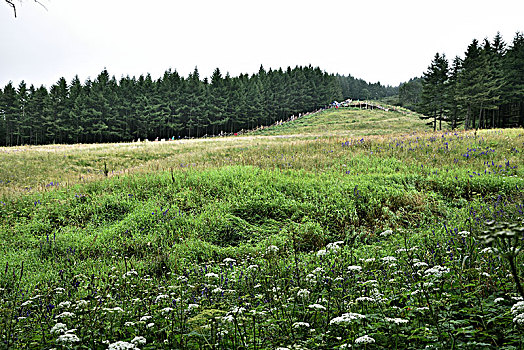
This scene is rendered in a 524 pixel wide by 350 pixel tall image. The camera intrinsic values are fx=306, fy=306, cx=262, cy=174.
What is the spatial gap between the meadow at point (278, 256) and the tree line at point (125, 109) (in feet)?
194

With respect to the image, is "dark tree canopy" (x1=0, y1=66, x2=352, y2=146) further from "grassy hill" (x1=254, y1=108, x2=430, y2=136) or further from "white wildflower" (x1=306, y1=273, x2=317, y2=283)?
"white wildflower" (x1=306, y1=273, x2=317, y2=283)

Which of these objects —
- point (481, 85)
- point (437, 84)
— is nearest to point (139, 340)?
point (481, 85)

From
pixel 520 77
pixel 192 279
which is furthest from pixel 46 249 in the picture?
pixel 520 77

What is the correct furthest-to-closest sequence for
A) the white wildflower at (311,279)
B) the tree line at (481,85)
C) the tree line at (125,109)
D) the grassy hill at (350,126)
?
the tree line at (125,109) → the grassy hill at (350,126) → the tree line at (481,85) → the white wildflower at (311,279)

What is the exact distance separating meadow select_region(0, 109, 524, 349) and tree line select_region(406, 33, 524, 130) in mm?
30556

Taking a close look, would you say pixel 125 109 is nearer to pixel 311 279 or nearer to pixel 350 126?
pixel 350 126

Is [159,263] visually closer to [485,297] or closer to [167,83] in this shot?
[485,297]

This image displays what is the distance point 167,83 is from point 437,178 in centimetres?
6720

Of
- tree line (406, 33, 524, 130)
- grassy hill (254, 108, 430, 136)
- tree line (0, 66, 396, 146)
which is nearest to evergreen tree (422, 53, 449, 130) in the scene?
tree line (406, 33, 524, 130)

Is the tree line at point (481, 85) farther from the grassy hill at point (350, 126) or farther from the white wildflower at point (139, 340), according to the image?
the white wildflower at point (139, 340)

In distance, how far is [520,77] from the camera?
131ft

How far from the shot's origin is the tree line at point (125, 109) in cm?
6400

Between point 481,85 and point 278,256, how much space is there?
40.9m

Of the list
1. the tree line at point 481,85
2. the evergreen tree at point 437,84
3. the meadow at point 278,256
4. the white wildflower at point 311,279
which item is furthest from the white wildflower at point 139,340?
the evergreen tree at point 437,84
